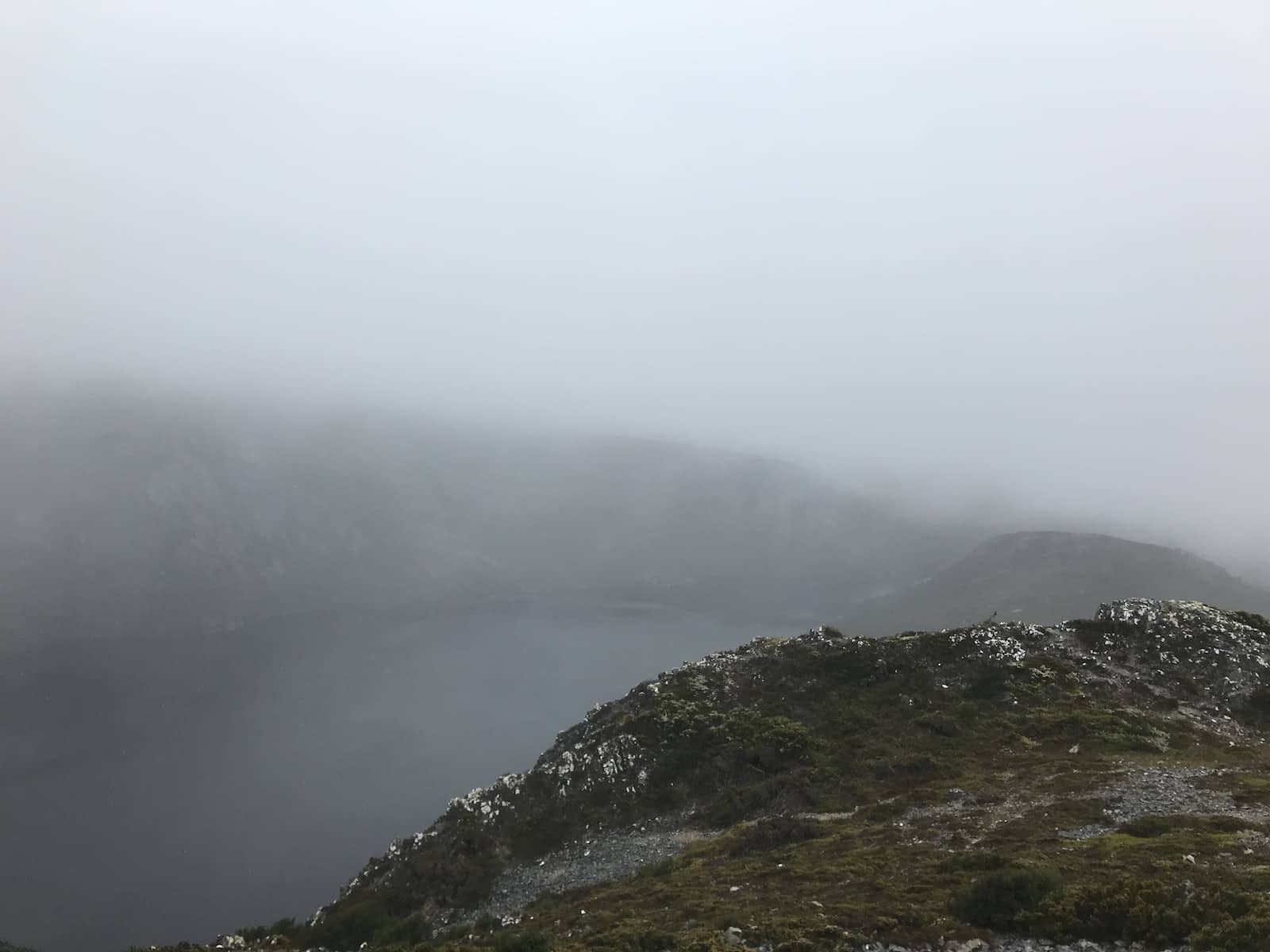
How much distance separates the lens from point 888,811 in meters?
35.0

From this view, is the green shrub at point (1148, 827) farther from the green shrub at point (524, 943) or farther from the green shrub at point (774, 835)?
the green shrub at point (524, 943)

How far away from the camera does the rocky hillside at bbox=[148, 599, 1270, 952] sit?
20.4 meters

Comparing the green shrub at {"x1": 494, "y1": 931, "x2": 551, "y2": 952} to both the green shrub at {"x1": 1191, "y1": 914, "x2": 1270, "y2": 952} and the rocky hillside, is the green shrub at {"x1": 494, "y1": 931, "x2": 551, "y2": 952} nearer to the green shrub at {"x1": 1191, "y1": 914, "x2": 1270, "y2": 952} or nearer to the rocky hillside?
the rocky hillside

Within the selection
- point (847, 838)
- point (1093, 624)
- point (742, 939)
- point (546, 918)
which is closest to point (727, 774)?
point (847, 838)

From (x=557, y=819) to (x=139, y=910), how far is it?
15185 cm

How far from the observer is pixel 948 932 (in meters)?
19.4

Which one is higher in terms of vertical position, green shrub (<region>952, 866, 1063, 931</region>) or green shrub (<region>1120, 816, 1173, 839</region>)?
green shrub (<region>952, 866, 1063, 931</region>)

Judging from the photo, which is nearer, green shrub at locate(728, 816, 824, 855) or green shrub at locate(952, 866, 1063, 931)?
green shrub at locate(952, 866, 1063, 931)

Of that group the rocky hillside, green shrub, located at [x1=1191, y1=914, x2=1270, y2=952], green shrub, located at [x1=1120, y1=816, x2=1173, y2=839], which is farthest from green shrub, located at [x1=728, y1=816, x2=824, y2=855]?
green shrub, located at [x1=1191, y1=914, x2=1270, y2=952]

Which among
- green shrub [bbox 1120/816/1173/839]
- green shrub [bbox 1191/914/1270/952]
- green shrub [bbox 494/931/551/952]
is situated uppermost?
green shrub [bbox 1191/914/1270/952]

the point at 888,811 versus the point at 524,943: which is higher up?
the point at 524,943

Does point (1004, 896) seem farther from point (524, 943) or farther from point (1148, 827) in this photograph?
point (524, 943)

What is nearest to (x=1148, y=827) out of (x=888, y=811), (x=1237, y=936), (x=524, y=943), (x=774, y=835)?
(x=888, y=811)

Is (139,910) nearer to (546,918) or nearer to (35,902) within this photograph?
(35,902)
